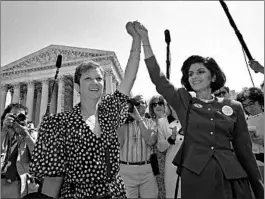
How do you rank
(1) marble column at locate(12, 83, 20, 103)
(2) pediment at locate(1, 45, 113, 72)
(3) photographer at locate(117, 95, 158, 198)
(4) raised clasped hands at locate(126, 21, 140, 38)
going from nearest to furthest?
(4) raised clasped hands at locate(126, 21, 140, 38) → (3) photographer at locate(117, 95, 158, 198) → (2) pediment at locate(1, 45, 113, 72) → (1) marble column at locate(12, 83, 20, 103)

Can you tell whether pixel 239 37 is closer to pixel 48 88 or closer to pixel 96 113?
pixel 96 113

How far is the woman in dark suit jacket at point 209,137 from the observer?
166 cm

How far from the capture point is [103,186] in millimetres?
1466

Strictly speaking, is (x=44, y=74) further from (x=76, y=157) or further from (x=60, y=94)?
(x=76, y=157)

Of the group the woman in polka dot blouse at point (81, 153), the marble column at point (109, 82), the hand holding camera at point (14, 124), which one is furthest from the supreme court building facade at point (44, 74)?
the woman in polka dot blouse at point (81, 153)

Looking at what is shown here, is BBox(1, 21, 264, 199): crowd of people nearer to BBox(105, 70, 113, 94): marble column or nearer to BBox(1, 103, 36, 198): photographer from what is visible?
BBox(1, 103, 36, 198): photographer

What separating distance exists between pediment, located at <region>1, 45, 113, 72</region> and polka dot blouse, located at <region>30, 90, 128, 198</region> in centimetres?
3488

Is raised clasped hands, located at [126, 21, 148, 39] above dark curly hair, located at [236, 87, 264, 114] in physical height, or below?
above

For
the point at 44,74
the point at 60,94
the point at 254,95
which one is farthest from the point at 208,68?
the point at 44,74

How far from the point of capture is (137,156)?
3.86 meters

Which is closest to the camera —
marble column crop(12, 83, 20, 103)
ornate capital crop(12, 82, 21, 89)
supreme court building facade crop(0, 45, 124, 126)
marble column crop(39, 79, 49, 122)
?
supreme court building facade crop(0, 45, 124, 126)

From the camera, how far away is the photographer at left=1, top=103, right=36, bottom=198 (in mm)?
3781

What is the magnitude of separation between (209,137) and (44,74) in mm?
37955

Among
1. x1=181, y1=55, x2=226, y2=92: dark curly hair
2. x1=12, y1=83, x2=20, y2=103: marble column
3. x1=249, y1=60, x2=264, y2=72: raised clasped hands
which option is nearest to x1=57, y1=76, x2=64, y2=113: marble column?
x1=12, y1=83, x2=20, y2=103: marble column
